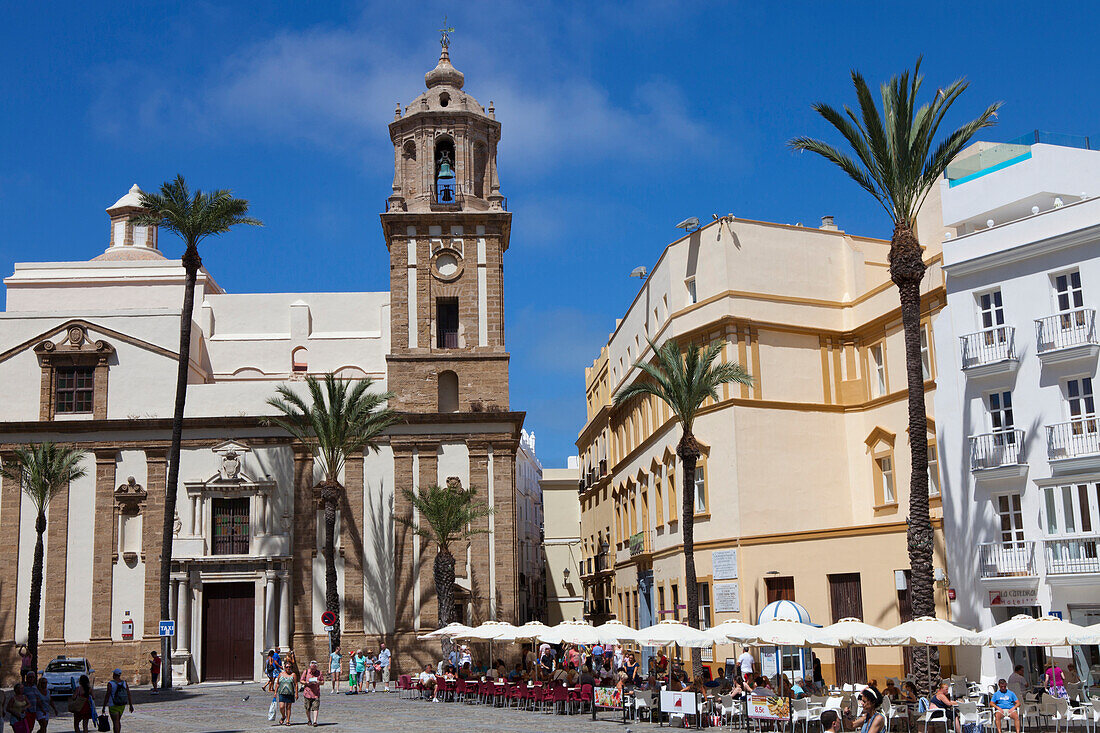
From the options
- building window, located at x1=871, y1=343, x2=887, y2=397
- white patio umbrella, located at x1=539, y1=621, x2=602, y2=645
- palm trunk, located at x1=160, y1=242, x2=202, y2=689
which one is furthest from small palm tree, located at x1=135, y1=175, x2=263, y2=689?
building window, located at x1=871, y1=343, x2=887, y2=397

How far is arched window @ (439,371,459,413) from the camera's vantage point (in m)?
45.7

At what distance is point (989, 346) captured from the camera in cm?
3111

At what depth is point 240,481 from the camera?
143 feet

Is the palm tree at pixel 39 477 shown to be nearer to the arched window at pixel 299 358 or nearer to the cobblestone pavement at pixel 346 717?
the cobblestone pavement at pixel 346 717

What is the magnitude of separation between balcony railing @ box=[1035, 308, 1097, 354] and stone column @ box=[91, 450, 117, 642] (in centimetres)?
3156

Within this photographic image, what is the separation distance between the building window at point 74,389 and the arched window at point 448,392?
44.0 feet

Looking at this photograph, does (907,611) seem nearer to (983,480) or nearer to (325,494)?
(983,480)

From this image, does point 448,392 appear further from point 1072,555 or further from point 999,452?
point 1072,555

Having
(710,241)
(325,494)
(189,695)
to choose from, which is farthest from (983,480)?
(189,695)

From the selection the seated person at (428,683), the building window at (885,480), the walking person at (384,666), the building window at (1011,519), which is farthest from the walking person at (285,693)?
the building window at (885,480)

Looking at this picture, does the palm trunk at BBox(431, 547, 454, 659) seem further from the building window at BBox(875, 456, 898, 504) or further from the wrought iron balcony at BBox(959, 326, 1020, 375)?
the wrought iron balcony at BBox(959, 326, 1020, 375)

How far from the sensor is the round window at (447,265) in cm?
4631

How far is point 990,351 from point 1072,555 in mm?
5960

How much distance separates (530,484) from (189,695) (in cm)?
5190
